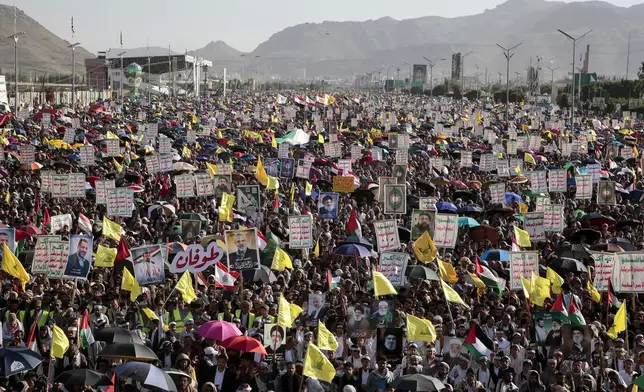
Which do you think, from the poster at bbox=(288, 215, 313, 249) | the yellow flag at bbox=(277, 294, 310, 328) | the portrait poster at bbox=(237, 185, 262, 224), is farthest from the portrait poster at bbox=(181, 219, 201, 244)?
the yellow flag at bbox=(277, 294, 310, 328)

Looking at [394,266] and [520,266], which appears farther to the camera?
[394,266]

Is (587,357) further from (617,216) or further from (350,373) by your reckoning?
(617,216)

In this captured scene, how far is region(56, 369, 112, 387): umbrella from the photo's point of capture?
9.64 m

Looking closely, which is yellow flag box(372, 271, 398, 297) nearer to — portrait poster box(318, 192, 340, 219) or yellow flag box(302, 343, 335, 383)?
yellow flag box(302, 343, 335, 383)

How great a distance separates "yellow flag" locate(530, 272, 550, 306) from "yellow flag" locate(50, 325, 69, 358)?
5491 millimetres

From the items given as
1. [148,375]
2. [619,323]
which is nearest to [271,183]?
[619,323]

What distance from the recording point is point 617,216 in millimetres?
22125

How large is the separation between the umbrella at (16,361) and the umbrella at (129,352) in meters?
0.63

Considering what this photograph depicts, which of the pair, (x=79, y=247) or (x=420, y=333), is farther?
(x=79, y=247)

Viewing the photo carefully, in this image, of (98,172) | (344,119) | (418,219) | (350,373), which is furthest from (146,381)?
(344,119)

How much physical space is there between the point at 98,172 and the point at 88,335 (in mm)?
16407

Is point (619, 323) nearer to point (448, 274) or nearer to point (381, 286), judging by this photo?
point (381, 286)

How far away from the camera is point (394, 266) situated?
14.5m

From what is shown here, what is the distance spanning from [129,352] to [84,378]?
3.20 ft
